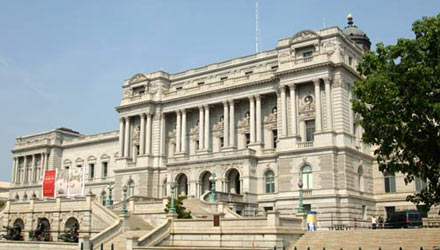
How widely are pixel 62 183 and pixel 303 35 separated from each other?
100 feet

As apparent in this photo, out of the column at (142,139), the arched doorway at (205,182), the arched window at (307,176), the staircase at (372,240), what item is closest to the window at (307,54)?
the arched window at (307,176)

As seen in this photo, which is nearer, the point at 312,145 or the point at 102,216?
the point at 102,216

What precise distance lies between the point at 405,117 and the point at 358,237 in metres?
8.97

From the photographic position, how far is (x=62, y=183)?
58.9 meters

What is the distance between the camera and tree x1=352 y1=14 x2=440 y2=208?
2677cm

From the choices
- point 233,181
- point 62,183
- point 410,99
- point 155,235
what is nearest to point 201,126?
point 233,181

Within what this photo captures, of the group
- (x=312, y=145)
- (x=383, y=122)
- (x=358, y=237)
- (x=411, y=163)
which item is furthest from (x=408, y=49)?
(x=312, y=145)

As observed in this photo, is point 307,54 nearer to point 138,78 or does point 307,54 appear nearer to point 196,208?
point 196,208

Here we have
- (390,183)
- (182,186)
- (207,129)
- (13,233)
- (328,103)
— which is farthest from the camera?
(207,129)

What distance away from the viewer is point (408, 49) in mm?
27906

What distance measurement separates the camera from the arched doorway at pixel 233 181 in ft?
191

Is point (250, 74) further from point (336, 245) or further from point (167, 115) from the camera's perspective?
point (336, 245)

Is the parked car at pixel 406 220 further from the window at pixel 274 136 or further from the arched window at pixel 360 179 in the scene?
the window at pixel 274 136

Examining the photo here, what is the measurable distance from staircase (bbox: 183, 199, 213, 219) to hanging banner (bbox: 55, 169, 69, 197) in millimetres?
16706
